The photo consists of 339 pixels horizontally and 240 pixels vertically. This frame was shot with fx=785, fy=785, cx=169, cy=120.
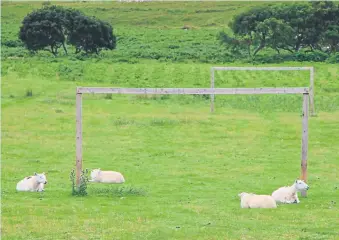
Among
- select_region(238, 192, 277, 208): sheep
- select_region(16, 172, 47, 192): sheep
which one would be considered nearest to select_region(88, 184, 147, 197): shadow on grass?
select_region(16, 172, 47, 192): sheep

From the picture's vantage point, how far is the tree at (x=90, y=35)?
2785 inches

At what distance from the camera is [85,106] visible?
3591cm

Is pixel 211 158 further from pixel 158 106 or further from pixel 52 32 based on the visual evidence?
pixel 52 32

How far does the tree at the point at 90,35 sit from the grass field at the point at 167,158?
66.4 ft

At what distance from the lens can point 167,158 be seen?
23031mm

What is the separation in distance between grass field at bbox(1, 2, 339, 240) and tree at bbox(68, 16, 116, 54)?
2022 centimetres

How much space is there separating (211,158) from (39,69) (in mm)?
33691

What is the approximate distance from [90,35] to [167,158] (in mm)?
49530

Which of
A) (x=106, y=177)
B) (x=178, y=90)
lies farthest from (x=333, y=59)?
(x=178, y=90)

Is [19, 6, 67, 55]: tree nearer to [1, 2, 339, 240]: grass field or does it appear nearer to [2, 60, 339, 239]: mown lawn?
[1, 2, 339, 240]: grass field

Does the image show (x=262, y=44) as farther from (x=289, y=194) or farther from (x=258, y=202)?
(x=258, y=202)

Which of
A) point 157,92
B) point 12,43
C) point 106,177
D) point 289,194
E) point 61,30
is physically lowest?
point 12,43

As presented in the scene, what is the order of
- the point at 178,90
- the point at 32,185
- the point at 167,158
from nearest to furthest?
the point at 178,90 → the point at 32,185 → the point at 167,158

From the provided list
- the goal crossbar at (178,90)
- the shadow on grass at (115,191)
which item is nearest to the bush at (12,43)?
the shadow on grass at (115,191)
